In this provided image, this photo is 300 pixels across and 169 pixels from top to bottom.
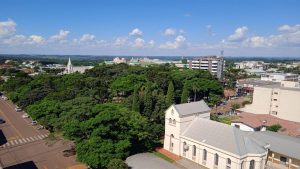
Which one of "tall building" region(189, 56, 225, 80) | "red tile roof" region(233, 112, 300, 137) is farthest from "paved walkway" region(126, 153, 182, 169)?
"tall building" region(189, 56, 225, 80)

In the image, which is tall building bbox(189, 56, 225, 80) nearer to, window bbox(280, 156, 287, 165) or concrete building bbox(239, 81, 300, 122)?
concrete building bbox(239, 81, 300, 122)

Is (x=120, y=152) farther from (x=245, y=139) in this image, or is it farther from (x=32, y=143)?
(x=32, y=143)

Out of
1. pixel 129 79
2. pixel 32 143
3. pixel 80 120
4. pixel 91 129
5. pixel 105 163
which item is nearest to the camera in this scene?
pixel 105 163

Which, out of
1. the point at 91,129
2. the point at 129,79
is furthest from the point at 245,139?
the point at 129,79

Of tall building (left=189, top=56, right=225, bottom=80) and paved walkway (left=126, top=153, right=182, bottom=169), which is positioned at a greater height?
tall building (left=189, top=56, right=225, bottom=80)

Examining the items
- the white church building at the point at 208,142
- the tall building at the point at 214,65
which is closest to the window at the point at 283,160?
the white church building at the point at 208,142

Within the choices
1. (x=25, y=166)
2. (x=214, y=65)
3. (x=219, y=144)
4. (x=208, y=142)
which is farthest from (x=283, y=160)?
(x=214, y=65)
